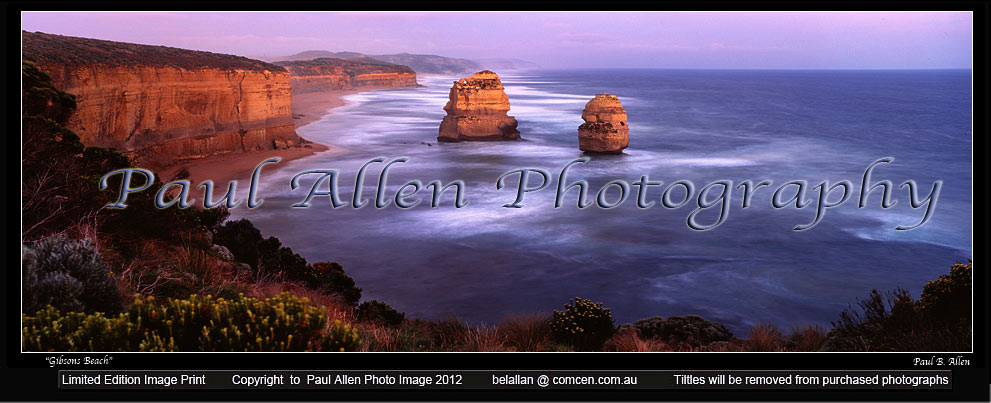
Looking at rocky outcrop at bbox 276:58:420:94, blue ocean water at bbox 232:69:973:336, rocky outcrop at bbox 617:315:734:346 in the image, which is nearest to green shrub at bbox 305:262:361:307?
blue ocean water at bbox 232:69:973:336

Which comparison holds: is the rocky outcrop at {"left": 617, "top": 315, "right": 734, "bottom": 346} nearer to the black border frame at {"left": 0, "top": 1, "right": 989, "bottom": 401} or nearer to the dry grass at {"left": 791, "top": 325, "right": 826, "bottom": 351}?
the dry grass at {"left": 791, "top": 325, "right": 826, "bottom": 351}

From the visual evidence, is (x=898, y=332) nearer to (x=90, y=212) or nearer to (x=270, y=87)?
(x=90, y=212)

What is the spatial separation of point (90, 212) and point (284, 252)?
166 inches

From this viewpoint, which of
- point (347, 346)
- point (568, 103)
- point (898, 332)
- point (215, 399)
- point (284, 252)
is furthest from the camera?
point (568, 103)

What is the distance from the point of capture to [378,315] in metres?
10.8

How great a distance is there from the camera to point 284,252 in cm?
1324

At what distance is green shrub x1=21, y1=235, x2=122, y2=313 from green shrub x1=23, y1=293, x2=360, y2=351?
0.68ft

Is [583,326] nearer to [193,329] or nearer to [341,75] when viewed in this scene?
[193,329]

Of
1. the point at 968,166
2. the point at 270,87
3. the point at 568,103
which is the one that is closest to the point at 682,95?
the point at 568,103

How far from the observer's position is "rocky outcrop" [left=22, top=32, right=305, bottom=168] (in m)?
27.0

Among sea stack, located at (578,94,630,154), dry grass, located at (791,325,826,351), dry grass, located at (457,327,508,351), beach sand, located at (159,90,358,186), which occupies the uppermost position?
sea stack, located at (578,94,630,154)

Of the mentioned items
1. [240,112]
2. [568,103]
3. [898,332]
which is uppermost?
[568,103]

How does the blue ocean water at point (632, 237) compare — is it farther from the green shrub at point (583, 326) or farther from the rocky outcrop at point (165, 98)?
the green shrub at point (583, 326)

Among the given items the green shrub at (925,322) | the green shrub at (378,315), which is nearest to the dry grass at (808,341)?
the green shrub at (925,322)
